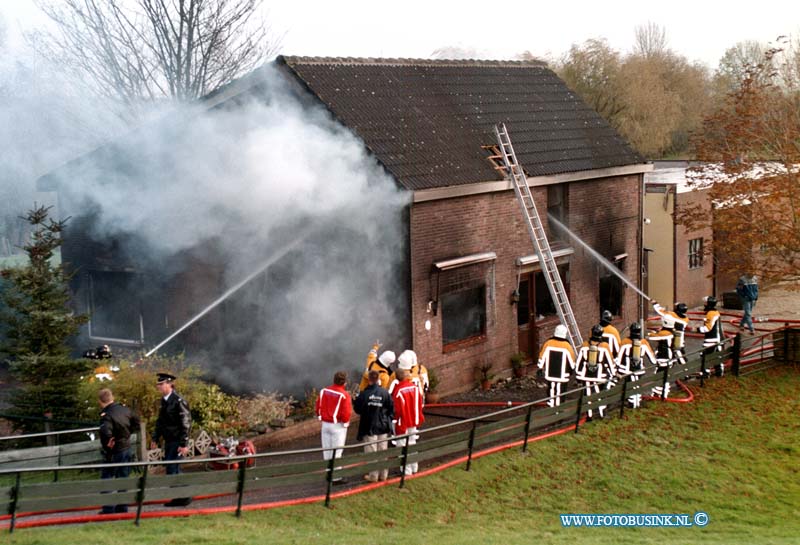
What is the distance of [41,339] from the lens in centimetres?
1518

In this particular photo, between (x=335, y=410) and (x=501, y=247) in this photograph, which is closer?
(x=335, y=410)

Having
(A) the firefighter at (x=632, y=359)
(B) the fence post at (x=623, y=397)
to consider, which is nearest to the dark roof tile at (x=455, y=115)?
(A) the firefighter at (x=632, y=359)

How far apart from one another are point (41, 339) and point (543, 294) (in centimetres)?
1075

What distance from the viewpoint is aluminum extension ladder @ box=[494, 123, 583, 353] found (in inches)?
731

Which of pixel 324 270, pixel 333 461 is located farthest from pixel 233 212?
pixel 333 461

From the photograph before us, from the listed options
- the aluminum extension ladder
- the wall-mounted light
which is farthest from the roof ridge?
the wall-mounted light

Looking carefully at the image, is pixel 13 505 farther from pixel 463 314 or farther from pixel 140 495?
pixel 463 314

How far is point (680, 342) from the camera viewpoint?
59.6 feet

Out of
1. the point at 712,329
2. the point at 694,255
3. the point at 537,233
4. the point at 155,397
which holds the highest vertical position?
the point at 537,233

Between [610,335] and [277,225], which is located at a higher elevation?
[277,225]

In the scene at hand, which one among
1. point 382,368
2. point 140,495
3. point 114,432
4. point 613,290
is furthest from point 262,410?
point 613,290

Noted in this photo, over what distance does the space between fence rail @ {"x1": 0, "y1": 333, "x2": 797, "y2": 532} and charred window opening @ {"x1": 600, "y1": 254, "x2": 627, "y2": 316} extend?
6.21 metres

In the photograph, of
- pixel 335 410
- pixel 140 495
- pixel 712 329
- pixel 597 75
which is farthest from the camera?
pixel 597 75

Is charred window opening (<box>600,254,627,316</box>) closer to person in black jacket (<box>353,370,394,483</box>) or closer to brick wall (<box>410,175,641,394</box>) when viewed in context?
brick wall (<box>410,175,641,394</box>)
